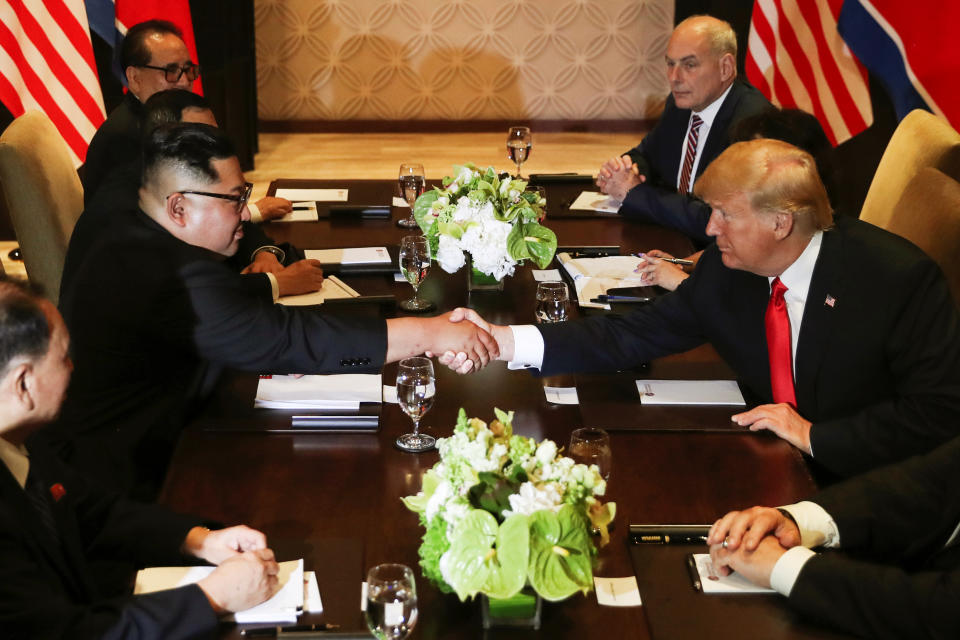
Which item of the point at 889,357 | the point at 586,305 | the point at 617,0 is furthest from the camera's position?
the point at 617,0

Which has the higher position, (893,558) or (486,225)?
(486,225)

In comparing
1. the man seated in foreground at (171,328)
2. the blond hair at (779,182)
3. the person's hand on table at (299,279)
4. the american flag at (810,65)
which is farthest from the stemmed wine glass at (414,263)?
the american flag at (810,65)

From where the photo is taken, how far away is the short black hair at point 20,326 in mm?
1717

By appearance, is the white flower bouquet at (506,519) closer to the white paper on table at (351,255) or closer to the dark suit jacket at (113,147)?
the white paper on table at (351,255)

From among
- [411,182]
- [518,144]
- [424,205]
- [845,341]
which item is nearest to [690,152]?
[518,144]

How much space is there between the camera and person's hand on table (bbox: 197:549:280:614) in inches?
67.7

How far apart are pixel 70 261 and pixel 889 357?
7.75 feet

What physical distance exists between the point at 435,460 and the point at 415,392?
15 centimetres

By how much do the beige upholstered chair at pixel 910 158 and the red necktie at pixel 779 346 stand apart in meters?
1.14

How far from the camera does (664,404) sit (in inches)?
98.5

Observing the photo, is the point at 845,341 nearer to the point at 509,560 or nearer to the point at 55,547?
the point at 509,560

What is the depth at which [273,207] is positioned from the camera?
396 centimetres

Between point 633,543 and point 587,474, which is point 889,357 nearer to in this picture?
point 633,543

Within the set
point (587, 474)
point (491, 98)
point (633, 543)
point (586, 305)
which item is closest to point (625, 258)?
point (586, 305)
